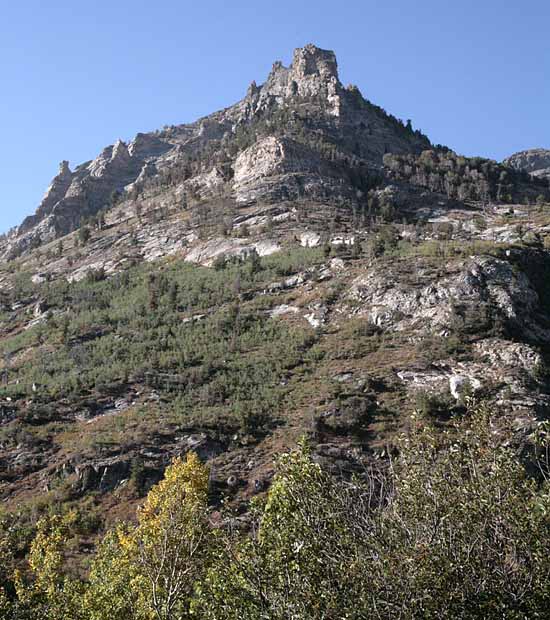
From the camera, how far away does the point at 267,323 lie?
6216cm

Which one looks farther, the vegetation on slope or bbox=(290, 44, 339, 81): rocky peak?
bbox=(290, 44, 339, 81): rocky peak

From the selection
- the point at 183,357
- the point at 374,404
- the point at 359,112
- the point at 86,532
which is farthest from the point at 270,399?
the point at 359,112

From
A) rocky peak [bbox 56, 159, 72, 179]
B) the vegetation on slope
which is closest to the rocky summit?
the vegetation on slope

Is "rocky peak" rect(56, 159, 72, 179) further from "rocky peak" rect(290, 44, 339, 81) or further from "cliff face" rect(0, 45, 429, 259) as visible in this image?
"rocky peak" rect(290, 44, 339, 81)

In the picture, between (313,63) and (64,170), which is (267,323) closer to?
(313,63)

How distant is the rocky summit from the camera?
4184 cm

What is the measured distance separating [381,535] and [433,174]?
117 meters

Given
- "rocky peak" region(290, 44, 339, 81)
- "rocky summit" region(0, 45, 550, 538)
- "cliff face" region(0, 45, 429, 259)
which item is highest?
"rocky peak" region(290, 44, 339, 81)

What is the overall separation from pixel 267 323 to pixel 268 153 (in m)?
58.4

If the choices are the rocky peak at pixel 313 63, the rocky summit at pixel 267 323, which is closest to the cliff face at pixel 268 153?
the rocky peak at pixel 313 63

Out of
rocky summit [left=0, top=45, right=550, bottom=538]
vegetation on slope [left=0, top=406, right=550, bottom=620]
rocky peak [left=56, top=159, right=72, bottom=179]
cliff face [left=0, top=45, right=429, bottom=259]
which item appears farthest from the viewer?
rocky peak [left=56, top=159, right=72, bottom=179]

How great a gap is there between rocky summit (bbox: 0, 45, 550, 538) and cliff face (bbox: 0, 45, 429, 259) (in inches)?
44.0

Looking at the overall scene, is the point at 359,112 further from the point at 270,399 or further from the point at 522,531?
the point at 522,531

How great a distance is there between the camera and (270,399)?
157 feet
